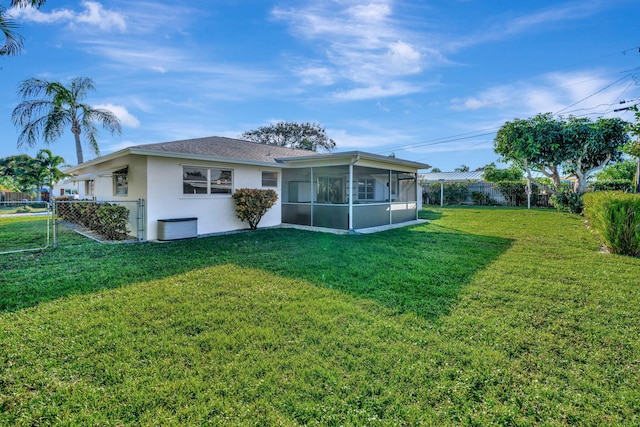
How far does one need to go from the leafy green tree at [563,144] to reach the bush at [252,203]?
14.8 m

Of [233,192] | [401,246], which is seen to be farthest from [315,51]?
[401,246]

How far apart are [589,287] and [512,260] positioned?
5.89ft

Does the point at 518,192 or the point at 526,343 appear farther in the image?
the point at 518,192

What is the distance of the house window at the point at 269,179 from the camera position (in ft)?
39.5

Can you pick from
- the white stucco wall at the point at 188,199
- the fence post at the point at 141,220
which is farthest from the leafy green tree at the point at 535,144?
the fence post at the point at 141,220

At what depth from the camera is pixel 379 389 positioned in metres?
2.50

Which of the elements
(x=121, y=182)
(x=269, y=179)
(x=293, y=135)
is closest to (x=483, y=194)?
(x=269, y=179)

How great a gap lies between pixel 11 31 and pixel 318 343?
41.4 feet

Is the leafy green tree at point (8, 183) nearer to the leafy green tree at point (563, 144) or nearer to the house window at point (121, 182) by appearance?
the house window at point (121, 182)

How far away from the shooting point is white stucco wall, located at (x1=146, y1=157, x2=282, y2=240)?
9016 mm

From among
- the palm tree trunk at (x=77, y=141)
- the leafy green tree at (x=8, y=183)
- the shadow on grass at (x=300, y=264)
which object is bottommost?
the shadow on grass at (x=300, y=264)

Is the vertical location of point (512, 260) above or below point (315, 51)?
below

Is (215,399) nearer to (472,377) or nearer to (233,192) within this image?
(472,377)

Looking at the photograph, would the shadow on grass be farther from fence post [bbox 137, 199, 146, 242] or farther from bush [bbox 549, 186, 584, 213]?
bush [bbox 549, 186, 584, 213]
